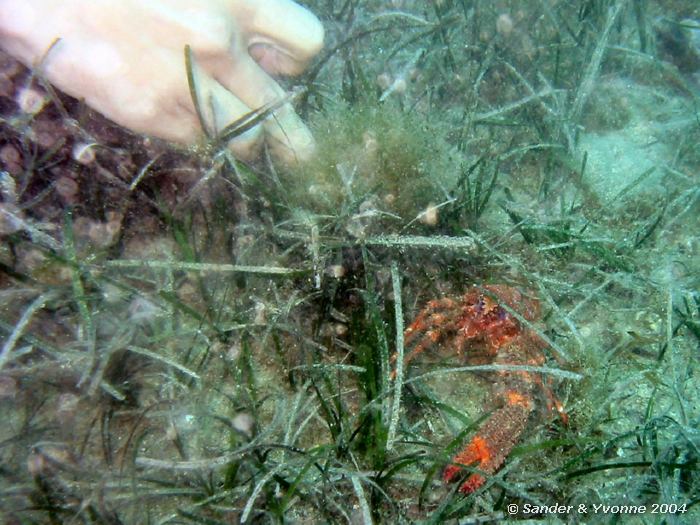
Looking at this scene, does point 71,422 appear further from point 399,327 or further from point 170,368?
point 399,327

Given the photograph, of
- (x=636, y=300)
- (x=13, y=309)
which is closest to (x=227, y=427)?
(x=13, y=309)

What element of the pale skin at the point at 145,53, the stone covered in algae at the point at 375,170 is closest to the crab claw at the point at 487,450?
the stone covered in algae at the point at 375,170

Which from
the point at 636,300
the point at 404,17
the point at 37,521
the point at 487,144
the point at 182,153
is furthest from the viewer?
the point at 404,17

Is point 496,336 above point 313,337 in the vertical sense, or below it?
above

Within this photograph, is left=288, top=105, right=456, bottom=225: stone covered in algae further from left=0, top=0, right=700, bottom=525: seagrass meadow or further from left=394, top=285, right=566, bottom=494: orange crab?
left=394, top=285, right=566, bottom=494: orange crab

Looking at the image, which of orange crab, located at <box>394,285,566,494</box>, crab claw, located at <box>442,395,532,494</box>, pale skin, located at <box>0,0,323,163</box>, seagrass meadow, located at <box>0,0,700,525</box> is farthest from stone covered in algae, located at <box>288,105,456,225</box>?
crab claw, located at <box>442,395,532,494</box>

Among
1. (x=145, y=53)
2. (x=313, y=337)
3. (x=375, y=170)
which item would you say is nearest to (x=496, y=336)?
(x=313, y=337)

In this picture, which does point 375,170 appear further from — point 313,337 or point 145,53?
point 145,53
